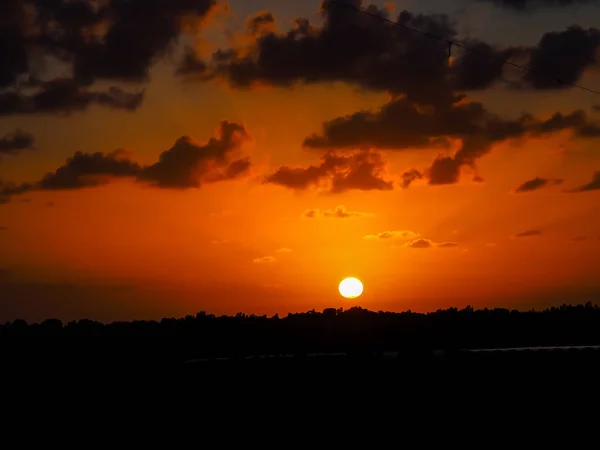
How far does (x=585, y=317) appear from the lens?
11950cm

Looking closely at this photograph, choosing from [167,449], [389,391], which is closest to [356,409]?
[389,391]

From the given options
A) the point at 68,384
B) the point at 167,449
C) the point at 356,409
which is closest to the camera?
the point at 167,449

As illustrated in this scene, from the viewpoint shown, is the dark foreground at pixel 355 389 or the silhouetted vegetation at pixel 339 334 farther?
the silhouetted vegetation at pixel 339 334

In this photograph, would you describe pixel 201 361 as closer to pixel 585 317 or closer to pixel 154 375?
pixel 154 375

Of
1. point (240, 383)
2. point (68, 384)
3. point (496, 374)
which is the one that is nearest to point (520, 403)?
point (496, 374)

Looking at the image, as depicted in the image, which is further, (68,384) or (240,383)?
(68,384)

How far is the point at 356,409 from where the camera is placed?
80.7ft

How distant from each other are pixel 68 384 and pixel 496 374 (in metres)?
16.7

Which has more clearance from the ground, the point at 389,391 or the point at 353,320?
the point at 353,320

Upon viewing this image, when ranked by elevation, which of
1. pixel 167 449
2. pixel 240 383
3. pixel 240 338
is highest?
pixel 240 338

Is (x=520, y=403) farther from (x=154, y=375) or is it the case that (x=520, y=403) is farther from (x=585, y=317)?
(x=585, y=317)

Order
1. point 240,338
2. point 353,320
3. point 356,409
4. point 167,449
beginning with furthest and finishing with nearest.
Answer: point 353,320, point 240,338, point 356,409, point 167,449

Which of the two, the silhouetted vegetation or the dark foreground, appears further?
the silhouetted vegetation

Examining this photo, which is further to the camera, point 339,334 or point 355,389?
point 339,334
